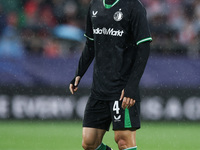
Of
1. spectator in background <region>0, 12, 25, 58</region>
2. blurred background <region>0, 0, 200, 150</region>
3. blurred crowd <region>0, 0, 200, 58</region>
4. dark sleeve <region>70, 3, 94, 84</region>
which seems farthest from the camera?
blurred crowd <region>0, 0, 200, 58</region>

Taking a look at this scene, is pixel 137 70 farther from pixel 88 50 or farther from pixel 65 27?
pixel 65 27

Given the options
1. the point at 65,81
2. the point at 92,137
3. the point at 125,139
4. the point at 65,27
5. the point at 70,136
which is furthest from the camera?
the point at 65,27

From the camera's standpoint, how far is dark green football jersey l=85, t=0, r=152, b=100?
18.7ft

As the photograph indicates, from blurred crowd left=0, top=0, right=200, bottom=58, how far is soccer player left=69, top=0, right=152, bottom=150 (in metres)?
6.51

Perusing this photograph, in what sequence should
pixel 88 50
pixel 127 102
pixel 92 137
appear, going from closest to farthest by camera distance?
pixel 127 102 < pixel 92 137 < pixel 88 50

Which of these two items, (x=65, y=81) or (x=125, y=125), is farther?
(x=65, y=81)

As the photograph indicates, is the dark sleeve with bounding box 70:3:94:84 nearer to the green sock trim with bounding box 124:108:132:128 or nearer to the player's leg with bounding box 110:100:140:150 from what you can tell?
the player's leg with bounding box 110:100:140:150

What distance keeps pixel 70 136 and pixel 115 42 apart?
15.7 feet

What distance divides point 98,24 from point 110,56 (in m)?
0.35

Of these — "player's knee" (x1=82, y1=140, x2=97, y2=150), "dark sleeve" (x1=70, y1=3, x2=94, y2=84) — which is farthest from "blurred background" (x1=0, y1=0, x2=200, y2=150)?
"player's knee" (x1=82, y1=140, x2=97, y2=150)

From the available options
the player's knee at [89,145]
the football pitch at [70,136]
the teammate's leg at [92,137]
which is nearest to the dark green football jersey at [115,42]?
the teammate's leg at [92,137]

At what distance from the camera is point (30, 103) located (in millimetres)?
11828

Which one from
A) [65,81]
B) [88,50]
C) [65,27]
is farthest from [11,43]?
[88,50]

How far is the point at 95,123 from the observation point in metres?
5.93
